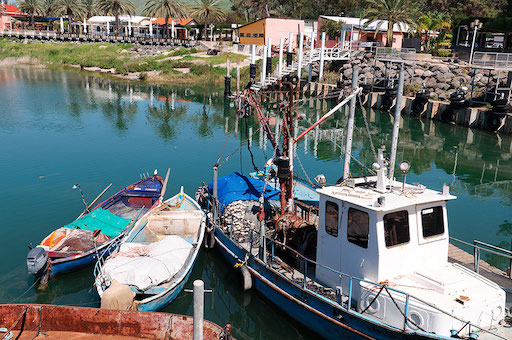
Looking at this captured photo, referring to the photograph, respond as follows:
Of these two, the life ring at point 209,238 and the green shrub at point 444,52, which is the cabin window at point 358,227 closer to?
the life ring at point 209,238

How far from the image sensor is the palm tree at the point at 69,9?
98.6m

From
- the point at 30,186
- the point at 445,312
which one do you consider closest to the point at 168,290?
the point at 445,312

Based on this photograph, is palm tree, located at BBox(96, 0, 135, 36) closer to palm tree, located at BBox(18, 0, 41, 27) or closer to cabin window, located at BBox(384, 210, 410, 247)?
palm tree, located at BBox(18, 0, 41, 27)

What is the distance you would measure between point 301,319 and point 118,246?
657 centimetres

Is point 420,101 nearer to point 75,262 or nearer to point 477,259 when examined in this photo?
point 477,259

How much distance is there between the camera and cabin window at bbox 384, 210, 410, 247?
37.8 ft

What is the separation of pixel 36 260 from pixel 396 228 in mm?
10778

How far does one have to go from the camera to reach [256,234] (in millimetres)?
16703

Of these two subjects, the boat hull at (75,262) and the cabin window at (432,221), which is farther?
the boat hull at (75,262)

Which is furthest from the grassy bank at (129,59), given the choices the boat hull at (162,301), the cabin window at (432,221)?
the cabin window at (432,221)

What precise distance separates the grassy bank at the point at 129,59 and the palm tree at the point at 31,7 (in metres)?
15.4

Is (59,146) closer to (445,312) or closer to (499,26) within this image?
(445,312)

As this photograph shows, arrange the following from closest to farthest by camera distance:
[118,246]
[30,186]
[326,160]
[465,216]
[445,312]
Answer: [445,312] < [118,246] < [465,216] < [30,186] < [326,160]

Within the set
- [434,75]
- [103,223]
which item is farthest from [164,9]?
[103,223]
